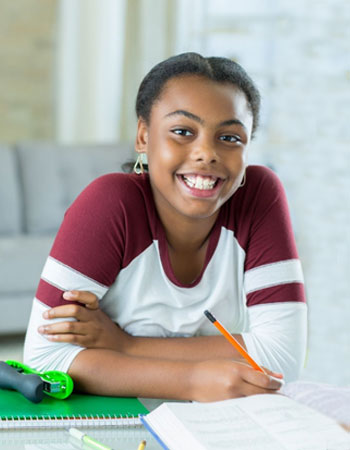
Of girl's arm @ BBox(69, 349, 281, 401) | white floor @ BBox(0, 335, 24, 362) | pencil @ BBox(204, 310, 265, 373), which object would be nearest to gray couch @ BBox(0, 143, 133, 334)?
white floor @ BBox(0, 335, 24, 362)

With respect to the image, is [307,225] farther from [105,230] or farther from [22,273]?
[105,230]

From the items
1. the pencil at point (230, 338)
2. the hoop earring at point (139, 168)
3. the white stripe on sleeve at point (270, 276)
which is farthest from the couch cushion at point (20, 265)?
the pencil at point (230, 338)

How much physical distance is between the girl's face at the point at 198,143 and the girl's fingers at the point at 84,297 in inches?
8.1

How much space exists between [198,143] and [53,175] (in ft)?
7.95

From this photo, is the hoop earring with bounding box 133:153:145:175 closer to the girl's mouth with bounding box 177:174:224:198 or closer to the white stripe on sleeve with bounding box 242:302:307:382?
the girl's mouth with bounding box 177:174:224:198

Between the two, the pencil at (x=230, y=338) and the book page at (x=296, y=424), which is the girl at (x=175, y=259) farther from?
the book page at (x=296, y=424)

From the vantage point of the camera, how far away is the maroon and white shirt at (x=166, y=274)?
1.14 m

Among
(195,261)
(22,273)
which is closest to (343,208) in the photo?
(22,273)

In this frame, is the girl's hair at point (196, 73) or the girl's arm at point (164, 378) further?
the girl's hair at point (196, 73)

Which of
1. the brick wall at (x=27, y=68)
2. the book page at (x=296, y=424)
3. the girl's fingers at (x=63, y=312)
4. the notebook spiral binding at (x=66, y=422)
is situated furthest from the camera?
the brick wall at (x=27, y=68)

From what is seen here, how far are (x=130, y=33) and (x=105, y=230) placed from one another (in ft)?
11.4

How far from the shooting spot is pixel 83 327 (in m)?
1.12

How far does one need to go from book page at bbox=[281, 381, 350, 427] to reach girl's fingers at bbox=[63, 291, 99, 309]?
35cm

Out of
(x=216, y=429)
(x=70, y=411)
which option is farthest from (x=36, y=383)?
(x=216, y=429)
